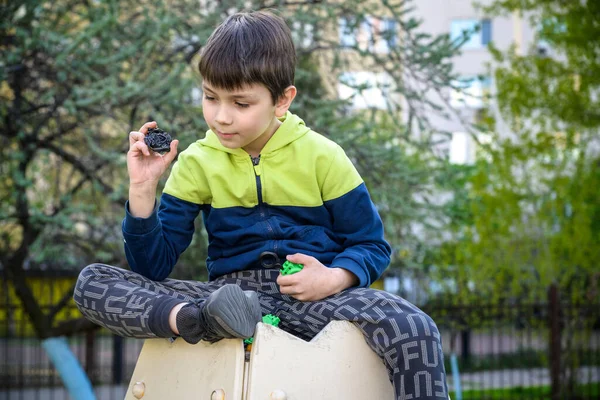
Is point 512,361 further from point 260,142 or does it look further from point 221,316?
point 221,316

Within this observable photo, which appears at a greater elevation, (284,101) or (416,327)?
(284,101)

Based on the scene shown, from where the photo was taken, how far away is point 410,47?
6.29m

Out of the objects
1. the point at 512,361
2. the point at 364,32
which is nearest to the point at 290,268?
the point at 364,32

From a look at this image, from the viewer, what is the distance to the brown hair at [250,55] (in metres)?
2.13

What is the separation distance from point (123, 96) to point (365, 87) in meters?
1.62

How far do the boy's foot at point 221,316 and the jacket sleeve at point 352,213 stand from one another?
0.46 m

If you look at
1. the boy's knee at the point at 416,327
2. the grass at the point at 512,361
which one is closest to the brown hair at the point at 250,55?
the boy's knee at the point at 416,327

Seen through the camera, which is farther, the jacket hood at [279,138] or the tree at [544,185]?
the tree at [544,185]

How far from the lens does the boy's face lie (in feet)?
7.08

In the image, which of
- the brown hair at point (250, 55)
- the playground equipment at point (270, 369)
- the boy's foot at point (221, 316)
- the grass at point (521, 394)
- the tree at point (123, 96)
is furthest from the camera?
the grass at point (521, 394)

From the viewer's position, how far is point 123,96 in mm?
5312

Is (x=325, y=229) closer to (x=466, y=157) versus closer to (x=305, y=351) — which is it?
(x=305, y=351)

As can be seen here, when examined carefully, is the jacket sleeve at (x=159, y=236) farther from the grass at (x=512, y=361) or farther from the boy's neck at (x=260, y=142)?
the grass at (x=512, y=361)

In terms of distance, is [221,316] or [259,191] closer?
[221,316]
